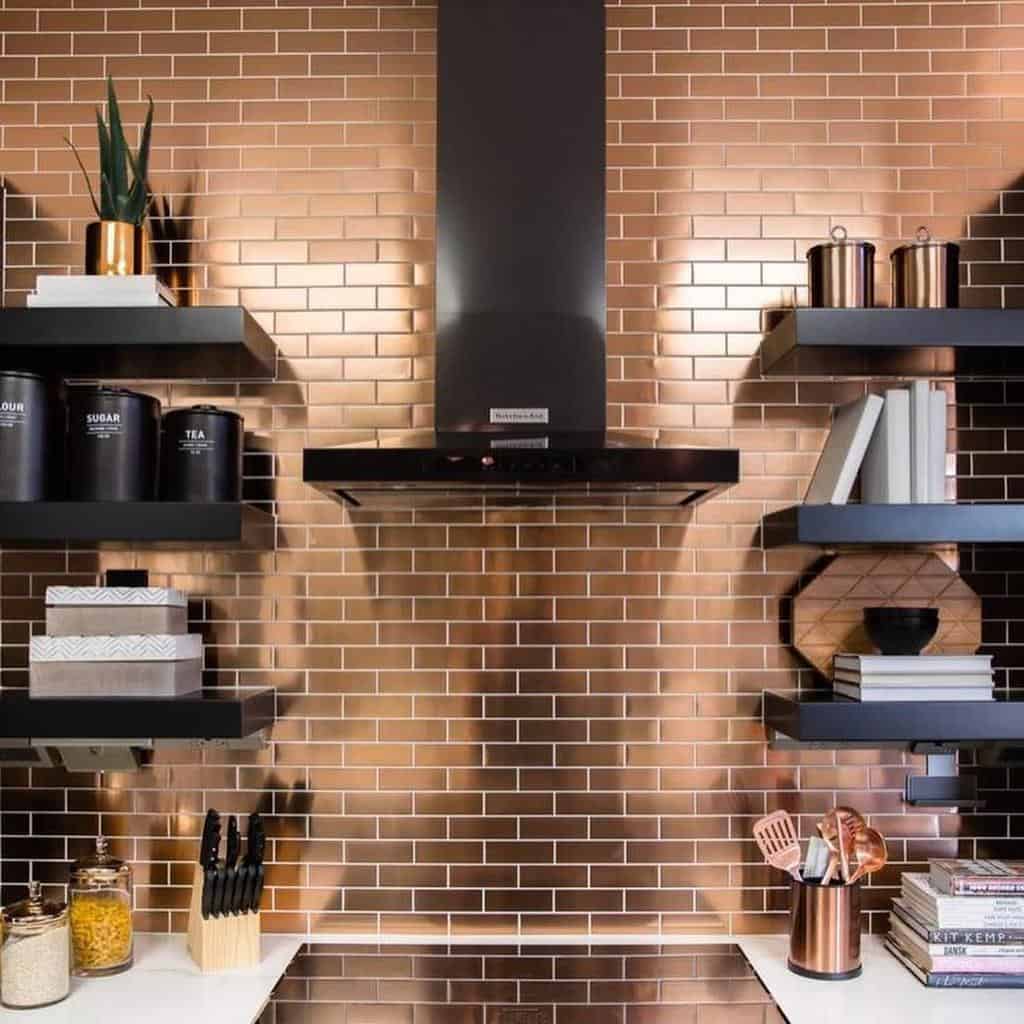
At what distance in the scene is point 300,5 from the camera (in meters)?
2.54

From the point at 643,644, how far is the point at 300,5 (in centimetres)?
158


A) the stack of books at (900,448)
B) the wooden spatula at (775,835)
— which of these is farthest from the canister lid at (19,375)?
the wooden spatula at (775,835)

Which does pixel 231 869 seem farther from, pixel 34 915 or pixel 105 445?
pixel 105 445

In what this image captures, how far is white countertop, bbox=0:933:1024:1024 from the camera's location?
204 cm

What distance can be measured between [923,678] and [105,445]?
1634mm

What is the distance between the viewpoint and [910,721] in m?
2.20

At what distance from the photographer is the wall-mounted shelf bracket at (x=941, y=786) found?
8.11ft

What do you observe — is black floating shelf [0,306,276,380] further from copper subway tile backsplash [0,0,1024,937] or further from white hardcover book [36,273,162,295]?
copper subway tile backsplash [0,0,1024,937]

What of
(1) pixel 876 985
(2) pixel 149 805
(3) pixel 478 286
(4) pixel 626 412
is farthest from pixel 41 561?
(1) pixel 876 985

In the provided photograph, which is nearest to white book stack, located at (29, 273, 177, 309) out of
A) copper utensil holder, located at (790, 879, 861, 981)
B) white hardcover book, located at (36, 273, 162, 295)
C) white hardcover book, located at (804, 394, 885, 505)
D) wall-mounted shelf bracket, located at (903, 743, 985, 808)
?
white hardcover book, located at (36, 273, 162, 295)

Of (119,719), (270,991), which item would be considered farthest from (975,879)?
(119,719)

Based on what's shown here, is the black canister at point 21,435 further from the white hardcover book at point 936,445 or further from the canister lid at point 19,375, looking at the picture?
the white hardcover book at point 936,445

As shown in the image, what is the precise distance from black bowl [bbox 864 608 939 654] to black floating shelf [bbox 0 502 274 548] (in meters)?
1.26

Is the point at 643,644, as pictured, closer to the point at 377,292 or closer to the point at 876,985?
the point at 876,985
